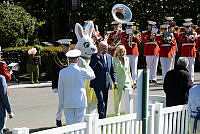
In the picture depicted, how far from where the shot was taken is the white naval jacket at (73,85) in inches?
279

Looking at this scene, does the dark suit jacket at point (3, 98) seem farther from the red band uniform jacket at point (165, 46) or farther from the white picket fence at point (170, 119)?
the red band uniform jacket at point (165, 46)

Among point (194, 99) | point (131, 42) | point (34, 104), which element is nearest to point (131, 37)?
point (131, 42)

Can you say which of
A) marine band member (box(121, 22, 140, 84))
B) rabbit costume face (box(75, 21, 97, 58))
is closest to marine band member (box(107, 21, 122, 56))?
marine band member (box(121, 22, 140, 84))

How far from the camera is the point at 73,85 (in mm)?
7102

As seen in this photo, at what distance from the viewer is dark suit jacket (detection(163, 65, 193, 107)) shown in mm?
7782

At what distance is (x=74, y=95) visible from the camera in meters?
7.12

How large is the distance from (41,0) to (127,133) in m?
19.3

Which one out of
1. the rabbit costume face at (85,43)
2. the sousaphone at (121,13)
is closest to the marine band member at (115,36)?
the sousaphone at (121,13)

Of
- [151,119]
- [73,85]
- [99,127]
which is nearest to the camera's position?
[99,127]

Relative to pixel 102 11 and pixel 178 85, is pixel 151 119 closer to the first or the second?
pixel 178 85

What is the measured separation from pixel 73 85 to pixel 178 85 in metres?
1.96

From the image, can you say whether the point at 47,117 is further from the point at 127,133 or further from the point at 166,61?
the point at 166,61

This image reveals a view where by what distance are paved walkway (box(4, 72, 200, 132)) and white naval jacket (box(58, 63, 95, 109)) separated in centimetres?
196

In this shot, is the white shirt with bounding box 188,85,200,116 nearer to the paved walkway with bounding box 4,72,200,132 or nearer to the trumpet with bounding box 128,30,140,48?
the paved walkway with bounding box 4,72,200,132
